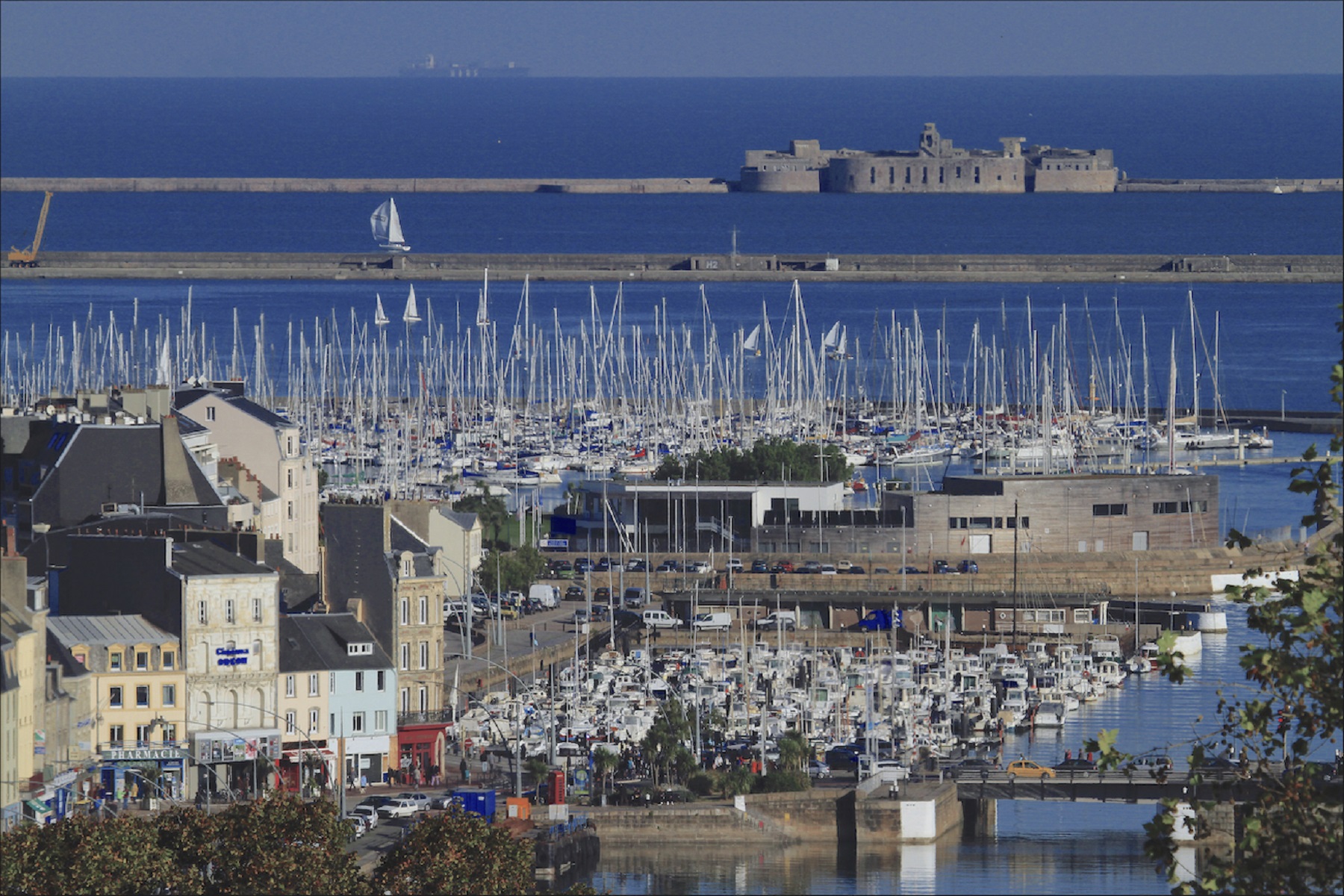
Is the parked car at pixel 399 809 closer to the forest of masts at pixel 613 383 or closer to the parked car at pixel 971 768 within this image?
the parked car at pixel 971 768

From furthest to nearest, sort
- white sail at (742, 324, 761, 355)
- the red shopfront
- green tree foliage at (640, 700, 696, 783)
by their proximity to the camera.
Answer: white sail at (742, 324, 761, 355), green tree foliage at (640, 700, 696, 783), the red shopfront

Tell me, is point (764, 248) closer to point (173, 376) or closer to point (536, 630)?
point (173, 376)

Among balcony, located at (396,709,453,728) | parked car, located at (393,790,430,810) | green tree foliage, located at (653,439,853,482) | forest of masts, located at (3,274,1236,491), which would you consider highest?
forest of masts, located at (3,274,1236,491)

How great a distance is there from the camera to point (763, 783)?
42906mm

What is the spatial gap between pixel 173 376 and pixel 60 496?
56.8 meters

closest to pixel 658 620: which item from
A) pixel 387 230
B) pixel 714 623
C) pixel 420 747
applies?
pixel 714 623

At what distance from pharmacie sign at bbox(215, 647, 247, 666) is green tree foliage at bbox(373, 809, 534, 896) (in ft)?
38.6

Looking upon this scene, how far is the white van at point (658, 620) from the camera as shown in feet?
200

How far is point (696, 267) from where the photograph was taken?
545 ft

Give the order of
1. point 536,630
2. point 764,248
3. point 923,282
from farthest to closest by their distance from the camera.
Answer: point 764,248, point 923,282, point 536,630

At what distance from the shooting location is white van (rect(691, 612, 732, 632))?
6128 cm

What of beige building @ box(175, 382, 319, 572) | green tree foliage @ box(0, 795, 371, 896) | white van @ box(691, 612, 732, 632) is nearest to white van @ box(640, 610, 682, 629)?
white van @ box(691, 612, 732, 632)

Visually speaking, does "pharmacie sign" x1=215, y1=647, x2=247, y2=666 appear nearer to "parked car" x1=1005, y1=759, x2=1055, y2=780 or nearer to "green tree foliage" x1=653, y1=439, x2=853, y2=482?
"parked car" x1=1005, y1=759, x2=1055, y2=780

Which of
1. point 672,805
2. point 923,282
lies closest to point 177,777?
point 672,805
